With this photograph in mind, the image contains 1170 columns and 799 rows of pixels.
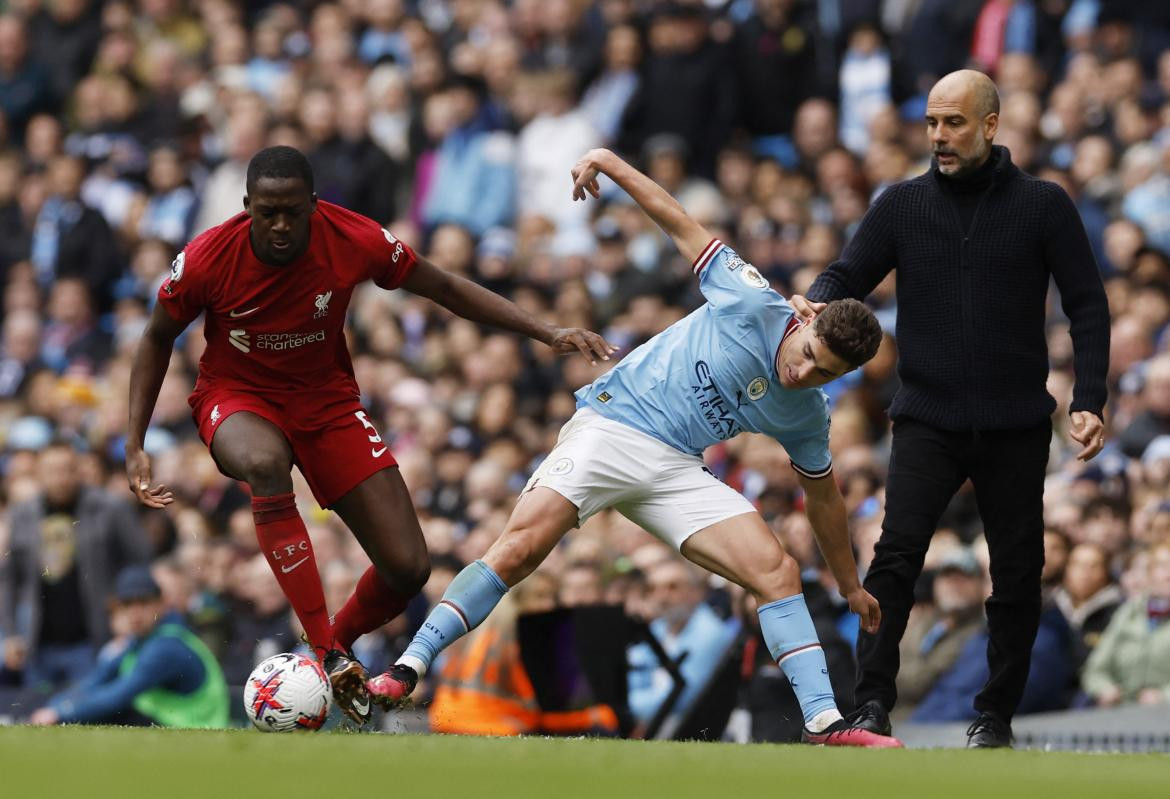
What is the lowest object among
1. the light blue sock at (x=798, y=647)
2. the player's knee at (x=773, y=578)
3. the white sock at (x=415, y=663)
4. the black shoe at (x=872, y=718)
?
the black shoe at (x=872, y=718)

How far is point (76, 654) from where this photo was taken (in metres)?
14.5

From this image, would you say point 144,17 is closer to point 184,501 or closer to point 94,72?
point 94,72

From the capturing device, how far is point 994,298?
324 inches

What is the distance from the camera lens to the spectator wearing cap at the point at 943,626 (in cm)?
1082

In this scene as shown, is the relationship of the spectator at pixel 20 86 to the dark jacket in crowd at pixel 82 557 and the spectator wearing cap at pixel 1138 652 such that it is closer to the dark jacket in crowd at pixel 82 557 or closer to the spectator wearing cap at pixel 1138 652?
the dark jacket in crowd at pixel 82 557

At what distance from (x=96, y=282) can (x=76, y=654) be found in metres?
4.79

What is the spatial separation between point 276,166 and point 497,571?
6.15 ft

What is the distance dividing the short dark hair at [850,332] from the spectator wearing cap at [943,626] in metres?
3.50

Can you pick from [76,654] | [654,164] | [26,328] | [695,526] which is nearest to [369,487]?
[695,526]

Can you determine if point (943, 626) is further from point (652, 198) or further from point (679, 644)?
point (652, 198)

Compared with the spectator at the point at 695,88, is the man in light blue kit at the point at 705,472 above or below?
below

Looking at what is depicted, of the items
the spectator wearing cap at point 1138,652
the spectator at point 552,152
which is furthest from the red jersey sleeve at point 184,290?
the spectator at point 552,152

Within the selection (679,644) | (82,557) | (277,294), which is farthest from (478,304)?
(82,557)

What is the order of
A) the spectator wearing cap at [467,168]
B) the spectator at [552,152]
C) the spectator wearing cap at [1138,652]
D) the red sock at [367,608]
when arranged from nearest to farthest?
the red sock at [367,608], the spectator wearing cap at [1138,652], the spectator at [552,152], the spectator wearing cap at [467,168]
